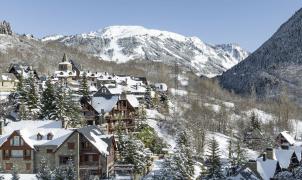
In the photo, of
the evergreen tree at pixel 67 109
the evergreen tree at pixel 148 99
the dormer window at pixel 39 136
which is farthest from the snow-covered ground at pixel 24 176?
the evergreen tree at pixel 148 99

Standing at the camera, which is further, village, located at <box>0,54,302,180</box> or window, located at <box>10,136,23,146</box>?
window, located at <box>10,136,23,146</box>

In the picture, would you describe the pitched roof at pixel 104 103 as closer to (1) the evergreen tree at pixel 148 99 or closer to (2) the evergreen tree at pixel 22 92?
(2) the evergreen tree at pixel 22 92

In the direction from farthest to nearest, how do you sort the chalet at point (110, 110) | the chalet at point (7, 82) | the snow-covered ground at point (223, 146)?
the chalet at point (7, 82), the snow-covered ground at point (223, 146), the chalet at point (110, 110)

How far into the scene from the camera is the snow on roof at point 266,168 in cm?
7036

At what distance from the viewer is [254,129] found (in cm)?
11425

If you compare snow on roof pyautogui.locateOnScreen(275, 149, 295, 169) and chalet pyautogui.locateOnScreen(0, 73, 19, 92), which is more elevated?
chalet pyautogui.locateOnScreen(0, 73, 19, 92)

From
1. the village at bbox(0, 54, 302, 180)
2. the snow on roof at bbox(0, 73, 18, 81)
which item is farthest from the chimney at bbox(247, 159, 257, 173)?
the snow on roof at bbox(0, 73, 18, 81)

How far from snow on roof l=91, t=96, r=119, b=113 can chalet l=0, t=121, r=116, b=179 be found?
23.6m

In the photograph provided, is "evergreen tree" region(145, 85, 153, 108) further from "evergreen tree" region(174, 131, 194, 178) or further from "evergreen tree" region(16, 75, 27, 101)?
"evergreen tree" region(174, 131, 194, 178)

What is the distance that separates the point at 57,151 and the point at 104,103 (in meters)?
28.2

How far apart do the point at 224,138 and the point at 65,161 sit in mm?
57124

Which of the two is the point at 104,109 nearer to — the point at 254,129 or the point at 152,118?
the point at 152,118

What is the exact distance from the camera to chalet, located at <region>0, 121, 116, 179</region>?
64.3 meters

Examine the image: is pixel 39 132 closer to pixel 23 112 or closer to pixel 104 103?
pixel 23 112
